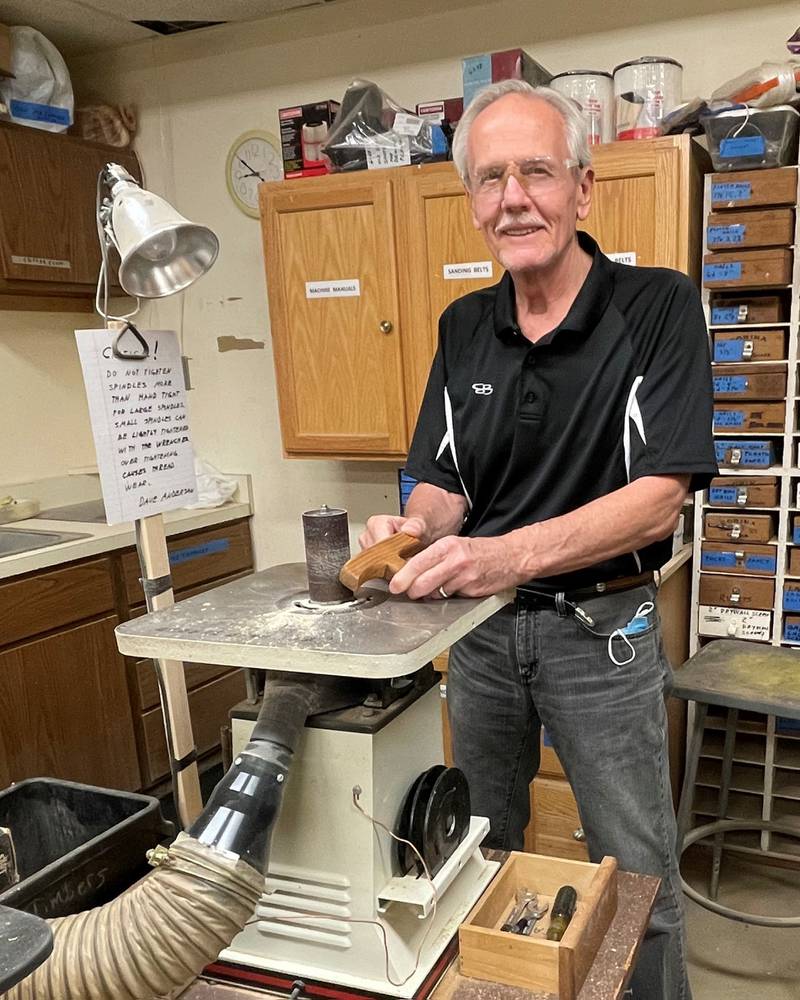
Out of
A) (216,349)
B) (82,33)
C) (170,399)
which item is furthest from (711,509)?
(82,33)

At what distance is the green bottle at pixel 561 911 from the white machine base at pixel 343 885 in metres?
0.12

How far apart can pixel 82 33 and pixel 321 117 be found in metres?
1.10

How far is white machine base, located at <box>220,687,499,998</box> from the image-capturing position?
2.79ft

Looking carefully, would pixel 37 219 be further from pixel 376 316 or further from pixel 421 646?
pixel 421 646

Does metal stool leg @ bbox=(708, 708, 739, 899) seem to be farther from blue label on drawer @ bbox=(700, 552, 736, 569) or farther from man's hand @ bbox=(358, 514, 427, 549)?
man's hand @ bbox=(358, 514, 427, 549)

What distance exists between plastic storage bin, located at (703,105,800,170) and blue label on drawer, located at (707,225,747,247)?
14 centimetres

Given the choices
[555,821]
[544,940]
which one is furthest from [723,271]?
[544,940]

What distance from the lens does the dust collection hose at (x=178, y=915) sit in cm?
67

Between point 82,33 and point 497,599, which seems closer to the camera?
point 497,599

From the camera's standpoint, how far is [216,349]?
3.08 m

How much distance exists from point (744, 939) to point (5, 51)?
318 cm

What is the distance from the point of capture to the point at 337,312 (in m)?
2.43

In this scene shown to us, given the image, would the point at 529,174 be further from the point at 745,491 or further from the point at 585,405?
the point at 745,491

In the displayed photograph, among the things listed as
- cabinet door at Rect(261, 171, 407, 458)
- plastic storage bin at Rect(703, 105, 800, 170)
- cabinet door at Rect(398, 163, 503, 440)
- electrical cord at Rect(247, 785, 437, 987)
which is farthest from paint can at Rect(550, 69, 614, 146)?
electrical cord at Rect(247, 785, 437, 987)
